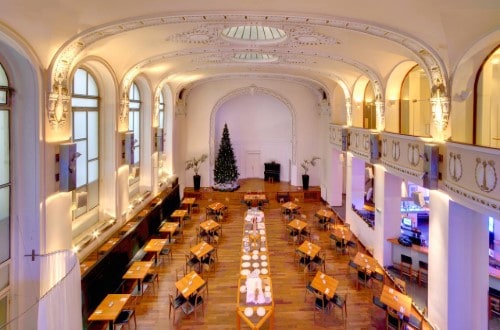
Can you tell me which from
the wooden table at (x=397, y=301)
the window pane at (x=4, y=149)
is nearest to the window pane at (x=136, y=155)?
the window pane at (x=4, y=149)

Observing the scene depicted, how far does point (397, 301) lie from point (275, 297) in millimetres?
2891

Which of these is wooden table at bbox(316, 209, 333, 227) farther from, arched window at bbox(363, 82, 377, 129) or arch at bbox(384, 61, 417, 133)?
arch at bbox(384, 61, 417, 133)

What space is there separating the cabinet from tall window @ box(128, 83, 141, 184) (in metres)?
9.68

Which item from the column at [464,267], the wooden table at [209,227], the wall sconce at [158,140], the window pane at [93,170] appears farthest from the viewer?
the wall sconce at [158,140]

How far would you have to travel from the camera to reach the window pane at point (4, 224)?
21.1 ft

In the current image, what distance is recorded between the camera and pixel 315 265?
1119cm

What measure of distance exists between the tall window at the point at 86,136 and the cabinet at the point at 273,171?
42.1 ft

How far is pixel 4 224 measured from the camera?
650 cm

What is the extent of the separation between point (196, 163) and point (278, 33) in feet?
36.6

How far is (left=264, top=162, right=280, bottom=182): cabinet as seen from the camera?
21859mm

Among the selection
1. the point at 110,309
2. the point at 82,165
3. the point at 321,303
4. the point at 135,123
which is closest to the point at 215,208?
the point at 135,123

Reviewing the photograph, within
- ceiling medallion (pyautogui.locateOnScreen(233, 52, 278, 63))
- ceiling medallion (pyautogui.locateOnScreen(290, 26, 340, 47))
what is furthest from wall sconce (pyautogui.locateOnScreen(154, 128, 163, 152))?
ceiling medallion (pyautogui.locateOnScreen(290, 26, 340, 47))

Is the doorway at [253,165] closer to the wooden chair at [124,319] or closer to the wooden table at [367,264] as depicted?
the wooden table at [367,264]

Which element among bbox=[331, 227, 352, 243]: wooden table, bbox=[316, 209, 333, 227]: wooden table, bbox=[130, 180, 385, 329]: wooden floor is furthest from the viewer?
bbox=[316, 209, 333, 227]: wooden table
